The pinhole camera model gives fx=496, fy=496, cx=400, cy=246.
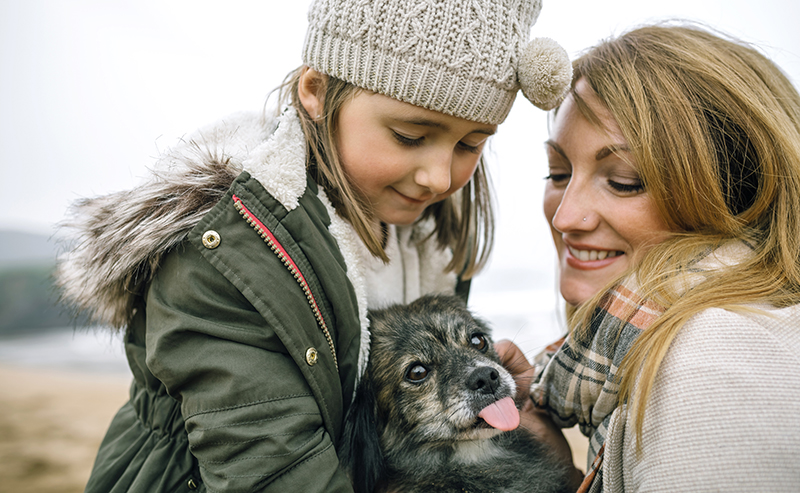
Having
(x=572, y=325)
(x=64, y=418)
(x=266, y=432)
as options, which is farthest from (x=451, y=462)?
(x=64, y=418)

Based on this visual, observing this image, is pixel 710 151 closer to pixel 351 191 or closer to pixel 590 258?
pixel 590 258

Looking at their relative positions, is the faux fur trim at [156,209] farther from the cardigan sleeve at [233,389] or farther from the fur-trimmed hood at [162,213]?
the cardigan sleeve at [233,389]

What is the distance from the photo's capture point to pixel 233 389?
1.44 meters

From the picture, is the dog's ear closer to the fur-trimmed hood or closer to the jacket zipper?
the fur-trimmed hood

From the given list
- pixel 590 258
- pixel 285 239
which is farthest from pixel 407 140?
pixel 590 258

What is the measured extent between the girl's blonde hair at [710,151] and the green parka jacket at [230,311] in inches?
39.0

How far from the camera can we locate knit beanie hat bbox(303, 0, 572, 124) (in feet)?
5.46

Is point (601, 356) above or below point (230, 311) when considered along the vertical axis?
below

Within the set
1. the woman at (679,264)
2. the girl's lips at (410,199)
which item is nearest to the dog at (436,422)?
the woman at (679,264)

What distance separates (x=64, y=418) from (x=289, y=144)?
160 inches

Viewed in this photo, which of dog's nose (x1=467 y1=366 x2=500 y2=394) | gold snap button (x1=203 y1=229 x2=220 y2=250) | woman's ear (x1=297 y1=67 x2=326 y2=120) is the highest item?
woman's ear (x1=297 y1=67 x2=326 y2=120)

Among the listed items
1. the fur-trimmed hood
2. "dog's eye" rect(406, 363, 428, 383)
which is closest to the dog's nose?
"dog's eye" rect(406, 363, 428, 383)

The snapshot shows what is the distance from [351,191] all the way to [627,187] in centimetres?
107

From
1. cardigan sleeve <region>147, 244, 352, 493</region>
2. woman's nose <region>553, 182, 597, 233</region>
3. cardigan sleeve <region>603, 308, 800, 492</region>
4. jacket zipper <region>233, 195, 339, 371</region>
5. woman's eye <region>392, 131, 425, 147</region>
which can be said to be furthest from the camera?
woman's nose <region>553, 182, 597, 233</region>
